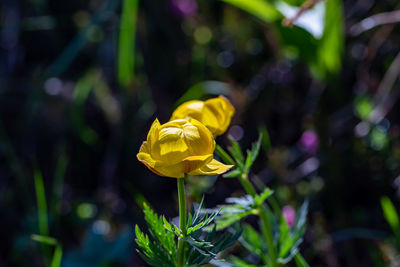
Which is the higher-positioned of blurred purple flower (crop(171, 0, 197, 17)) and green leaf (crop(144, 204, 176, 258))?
blurred purple flower (crop(171, 0, 197, 17))

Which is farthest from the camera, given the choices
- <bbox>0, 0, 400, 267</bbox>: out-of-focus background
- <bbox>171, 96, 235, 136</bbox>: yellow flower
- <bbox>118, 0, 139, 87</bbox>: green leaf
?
<bbox>118, 0, 139, 87</bbox>: green leaf

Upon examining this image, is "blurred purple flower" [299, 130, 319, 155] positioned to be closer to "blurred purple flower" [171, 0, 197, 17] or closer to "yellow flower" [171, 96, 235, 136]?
"yellow flower" [171, 96, 235, 136]

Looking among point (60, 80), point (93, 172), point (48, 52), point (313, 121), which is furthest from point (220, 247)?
point (48, 52)

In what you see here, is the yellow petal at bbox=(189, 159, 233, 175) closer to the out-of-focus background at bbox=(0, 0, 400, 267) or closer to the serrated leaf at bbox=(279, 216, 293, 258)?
the serrated leaf at bbox=(279, 216, 293, 258)

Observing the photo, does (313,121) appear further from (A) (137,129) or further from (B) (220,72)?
(A) (137,129)

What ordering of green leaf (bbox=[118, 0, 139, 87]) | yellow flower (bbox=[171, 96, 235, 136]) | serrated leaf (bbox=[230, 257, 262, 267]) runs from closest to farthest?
yellow flower (bbox=[171, 96, 235, 136]) → serrated leaf (bbox=[230, 257, 262, 267]) → green leaf (bbox=[118, 0, 139, 87])

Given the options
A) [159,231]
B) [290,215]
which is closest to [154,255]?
[159,231]

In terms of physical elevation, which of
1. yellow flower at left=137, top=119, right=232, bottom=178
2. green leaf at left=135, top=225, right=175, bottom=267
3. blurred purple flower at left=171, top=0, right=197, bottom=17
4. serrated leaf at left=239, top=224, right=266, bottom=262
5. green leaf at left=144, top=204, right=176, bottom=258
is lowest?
serrated leaf at left=239, top=224, right=266, bottom=262

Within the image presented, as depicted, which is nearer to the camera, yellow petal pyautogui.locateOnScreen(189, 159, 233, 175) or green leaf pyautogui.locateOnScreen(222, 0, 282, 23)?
yellow petal pyautogui.locateOnScreen(189, 159, 233, 175)

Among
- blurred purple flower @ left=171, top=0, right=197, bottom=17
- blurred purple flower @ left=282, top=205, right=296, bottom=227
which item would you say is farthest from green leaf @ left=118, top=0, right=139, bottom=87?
blurred purple flower @ left=282, top=205, right=296, bottom=227
